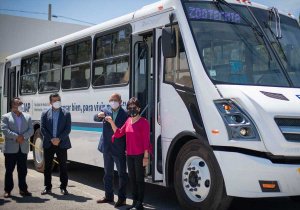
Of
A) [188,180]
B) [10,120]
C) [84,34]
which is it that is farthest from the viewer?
[84,34]

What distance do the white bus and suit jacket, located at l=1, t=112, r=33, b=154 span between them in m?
1.33

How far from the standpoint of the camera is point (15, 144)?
7.80 metres

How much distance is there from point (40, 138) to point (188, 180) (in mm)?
5716

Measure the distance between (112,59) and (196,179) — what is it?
3.08 meters

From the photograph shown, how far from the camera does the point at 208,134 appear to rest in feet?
18.8

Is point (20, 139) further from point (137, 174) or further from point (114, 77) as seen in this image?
point (137, 174)

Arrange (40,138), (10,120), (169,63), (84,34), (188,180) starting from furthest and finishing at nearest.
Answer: (40,138) < (84,34) < (10,120) < (169,63) < (188,180)

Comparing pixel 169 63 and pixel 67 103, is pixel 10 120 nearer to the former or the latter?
pixel 67 103

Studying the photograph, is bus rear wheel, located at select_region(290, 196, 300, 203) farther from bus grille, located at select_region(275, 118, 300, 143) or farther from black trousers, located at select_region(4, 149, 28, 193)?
black trousers, located at select_region(4, 149, 28, 193)

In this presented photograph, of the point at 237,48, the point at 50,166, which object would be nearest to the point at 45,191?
the point at 50,166

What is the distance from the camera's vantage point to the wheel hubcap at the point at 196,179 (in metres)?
5.91

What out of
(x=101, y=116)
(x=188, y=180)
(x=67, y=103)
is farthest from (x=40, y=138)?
(x=188, y=180)

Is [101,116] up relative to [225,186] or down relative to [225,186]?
up

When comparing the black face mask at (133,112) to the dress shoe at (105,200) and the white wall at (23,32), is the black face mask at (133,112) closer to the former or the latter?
the dress shoe at (105,200)
